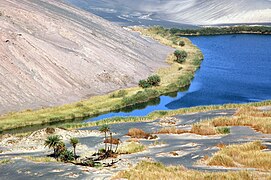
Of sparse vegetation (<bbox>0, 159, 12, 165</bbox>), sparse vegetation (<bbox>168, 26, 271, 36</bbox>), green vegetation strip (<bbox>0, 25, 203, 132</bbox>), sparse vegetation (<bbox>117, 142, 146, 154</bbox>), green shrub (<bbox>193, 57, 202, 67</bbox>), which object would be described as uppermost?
sparse vegetation (<bbox>168, 26, 271, 36</bbox>)

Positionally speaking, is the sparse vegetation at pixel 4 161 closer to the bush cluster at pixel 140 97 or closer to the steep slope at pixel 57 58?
the steep slope at pixel 57 58

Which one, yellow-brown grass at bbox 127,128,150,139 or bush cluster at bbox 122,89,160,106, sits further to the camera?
bush cluster at bbox 122,89,160,106

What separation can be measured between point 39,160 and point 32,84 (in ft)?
116

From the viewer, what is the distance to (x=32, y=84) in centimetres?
6562

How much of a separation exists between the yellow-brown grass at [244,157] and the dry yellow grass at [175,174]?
2.30m

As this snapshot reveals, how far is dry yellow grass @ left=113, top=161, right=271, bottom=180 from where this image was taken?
2103cm

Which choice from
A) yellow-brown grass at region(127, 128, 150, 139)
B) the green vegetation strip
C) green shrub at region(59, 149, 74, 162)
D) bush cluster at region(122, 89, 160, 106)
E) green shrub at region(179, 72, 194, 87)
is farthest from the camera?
green shrub at region(179, 72, 194, 87)

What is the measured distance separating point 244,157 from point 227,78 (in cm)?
5672

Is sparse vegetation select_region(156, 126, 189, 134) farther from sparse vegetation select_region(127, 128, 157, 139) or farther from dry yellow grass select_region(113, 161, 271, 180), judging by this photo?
dry yellow grass select_region(113, 161, 271, 180)

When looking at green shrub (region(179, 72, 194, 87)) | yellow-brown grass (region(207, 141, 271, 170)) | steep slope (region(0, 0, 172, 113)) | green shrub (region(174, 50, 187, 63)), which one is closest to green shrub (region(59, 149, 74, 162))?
yellow-brown grass (region(207, 141, 271, 170))

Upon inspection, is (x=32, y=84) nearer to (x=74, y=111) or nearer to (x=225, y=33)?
(x=74, y=111)

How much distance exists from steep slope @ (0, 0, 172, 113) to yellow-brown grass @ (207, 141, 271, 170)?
121 ft

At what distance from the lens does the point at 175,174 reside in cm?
2258

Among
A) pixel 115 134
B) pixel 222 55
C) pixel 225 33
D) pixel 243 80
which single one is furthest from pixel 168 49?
pixel 115 134
